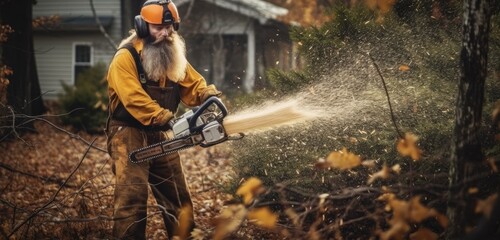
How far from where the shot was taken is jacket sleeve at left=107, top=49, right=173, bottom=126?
4461mm

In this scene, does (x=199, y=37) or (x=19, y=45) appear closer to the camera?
(x=19, y=45)

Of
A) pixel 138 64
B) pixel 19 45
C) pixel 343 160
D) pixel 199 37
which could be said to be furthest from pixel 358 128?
pixel 199 37

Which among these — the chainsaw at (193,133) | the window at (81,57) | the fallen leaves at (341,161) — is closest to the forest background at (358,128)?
the fallen leaves at (341,161)

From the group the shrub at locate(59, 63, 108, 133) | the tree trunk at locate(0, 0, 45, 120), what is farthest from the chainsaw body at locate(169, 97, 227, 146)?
the shrub at locate(59, 63, 108, 133)

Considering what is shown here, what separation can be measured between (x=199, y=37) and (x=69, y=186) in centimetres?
1520

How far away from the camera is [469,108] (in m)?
3.51

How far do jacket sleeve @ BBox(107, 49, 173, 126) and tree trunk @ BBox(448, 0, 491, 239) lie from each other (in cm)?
230

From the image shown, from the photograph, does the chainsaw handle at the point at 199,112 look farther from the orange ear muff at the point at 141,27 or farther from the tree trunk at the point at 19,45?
the tree trunk at the point at 19,45

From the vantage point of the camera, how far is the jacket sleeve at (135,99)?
446 cm

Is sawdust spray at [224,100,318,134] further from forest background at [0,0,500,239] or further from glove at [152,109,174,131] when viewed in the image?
glove at [152,109,174,131]

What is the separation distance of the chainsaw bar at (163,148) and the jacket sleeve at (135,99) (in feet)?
0.62

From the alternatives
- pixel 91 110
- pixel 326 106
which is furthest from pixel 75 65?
pixel 326 106

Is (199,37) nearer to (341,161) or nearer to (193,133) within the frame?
(193,133)

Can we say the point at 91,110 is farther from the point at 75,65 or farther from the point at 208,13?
the point at 75,65
